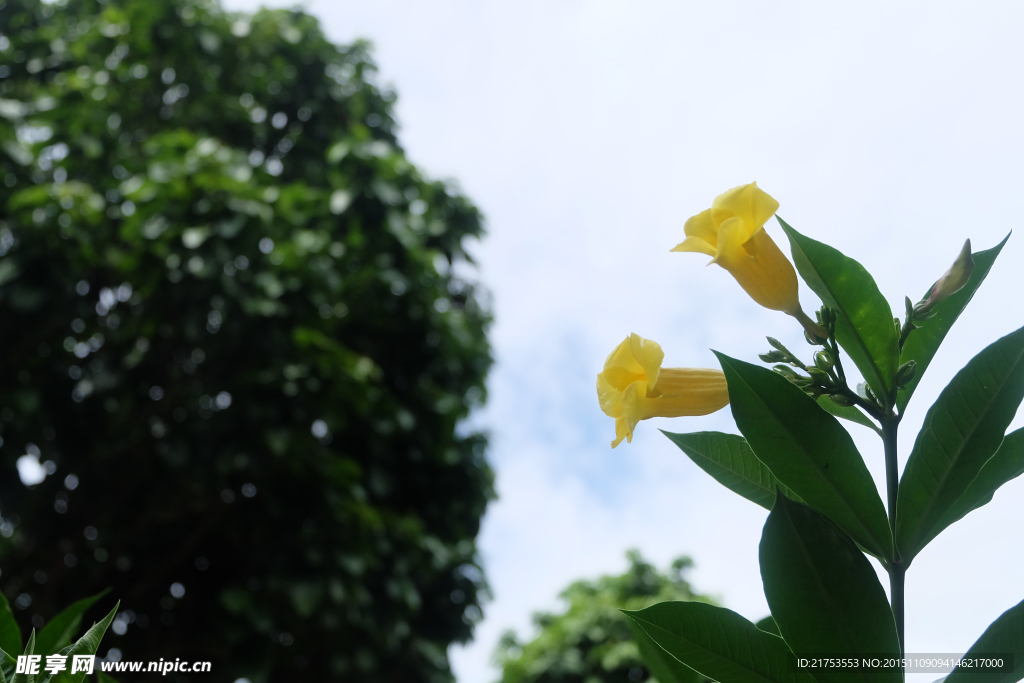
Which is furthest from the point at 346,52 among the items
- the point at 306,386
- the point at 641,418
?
the point at 641,418

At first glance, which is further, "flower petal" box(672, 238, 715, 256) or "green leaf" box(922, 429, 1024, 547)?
"flower petal" box(672, 238, 715, 256)

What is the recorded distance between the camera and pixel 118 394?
3.08 metres

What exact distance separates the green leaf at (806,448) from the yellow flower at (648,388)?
10cm

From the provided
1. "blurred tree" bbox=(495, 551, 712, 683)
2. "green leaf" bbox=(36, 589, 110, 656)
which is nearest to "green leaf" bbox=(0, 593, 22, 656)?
"green leaf" bbox=(36, 589, 110, 656)

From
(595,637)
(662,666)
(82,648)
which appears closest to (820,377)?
(662,666)

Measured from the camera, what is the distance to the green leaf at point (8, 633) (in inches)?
23.4

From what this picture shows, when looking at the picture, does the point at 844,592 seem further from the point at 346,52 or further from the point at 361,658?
the point at 346,52

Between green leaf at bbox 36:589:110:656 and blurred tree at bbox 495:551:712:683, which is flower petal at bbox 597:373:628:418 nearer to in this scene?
green leaf at bbox 36:589:110:656

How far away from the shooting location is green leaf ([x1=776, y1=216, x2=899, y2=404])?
55 centimetres

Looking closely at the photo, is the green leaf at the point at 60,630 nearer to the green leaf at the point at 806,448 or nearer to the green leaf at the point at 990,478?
the green leaf at the point at 806,448

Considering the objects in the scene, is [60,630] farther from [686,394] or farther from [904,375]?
[904,375]

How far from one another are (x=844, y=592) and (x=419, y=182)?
338cm

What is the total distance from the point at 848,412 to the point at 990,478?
0.12 meters

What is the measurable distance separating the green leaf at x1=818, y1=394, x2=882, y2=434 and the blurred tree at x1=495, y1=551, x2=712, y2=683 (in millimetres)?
7724
